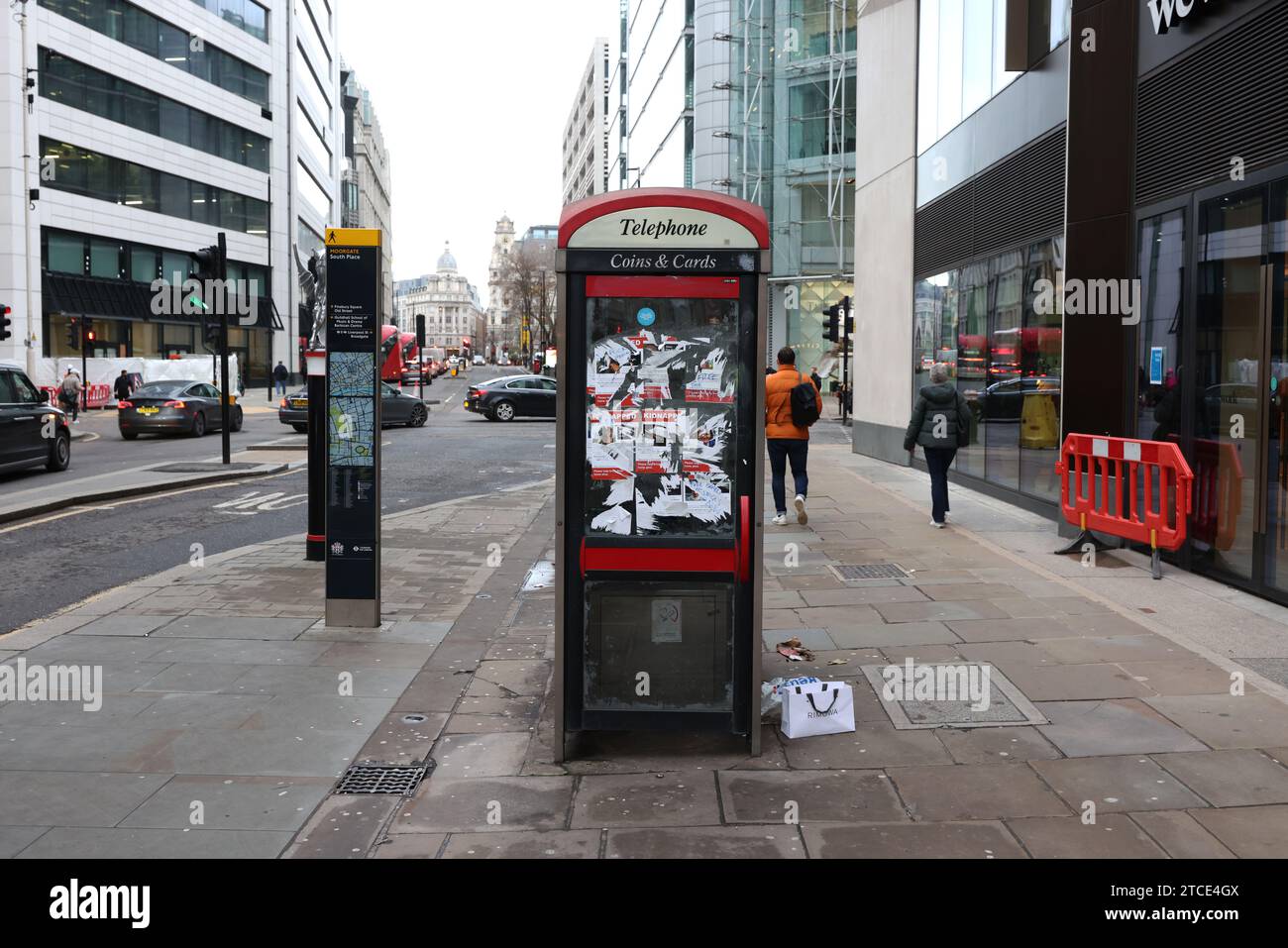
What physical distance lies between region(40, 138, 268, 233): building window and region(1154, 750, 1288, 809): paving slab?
4841cm

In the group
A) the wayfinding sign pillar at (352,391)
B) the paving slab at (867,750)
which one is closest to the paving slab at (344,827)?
the paving slab at (867,750)

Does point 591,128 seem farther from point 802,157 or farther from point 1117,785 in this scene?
point 1117,785

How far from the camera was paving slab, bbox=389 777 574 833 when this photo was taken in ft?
15.7

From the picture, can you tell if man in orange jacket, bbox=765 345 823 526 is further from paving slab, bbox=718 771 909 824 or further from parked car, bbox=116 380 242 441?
parked car, bbox=116 380 242 441

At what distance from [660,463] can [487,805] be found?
177 cm

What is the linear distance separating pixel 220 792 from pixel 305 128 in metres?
73.4

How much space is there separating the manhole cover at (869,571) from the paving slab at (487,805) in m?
5.11

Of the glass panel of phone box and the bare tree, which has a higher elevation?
the bare tree

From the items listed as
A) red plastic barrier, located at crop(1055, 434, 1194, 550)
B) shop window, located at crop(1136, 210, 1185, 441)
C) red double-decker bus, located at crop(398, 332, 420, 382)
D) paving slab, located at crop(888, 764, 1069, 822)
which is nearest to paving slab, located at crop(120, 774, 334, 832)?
paving slab, located at crop(888, 764, 1069, 822)

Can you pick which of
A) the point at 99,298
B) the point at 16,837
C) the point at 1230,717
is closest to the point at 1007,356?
the point at 1230,717

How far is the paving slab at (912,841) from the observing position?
441 centimetres

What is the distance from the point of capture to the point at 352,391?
25.8 ft
